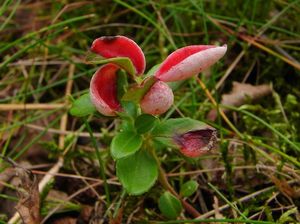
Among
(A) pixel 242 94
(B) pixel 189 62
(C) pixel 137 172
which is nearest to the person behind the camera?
(B) pixel 189 62

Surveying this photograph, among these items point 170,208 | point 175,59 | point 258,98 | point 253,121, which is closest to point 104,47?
point 175,59

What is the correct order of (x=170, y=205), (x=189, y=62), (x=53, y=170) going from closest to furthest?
1. (x=189, y=62)
2. (x=170, y=205)
3. (x=53, y=170)

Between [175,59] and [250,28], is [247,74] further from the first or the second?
[175,59]

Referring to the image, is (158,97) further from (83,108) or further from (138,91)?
(83,108)

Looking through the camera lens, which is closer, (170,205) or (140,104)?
(140,104)

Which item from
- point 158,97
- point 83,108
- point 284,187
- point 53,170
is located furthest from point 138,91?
point 53,170

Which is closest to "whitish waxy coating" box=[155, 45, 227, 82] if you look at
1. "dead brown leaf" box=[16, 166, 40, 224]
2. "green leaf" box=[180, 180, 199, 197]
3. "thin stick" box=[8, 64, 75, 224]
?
"green leaf" box=[180, 180, 199, 197]

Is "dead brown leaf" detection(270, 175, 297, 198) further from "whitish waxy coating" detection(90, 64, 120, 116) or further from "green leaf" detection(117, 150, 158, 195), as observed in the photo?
"whitish waxy coating" detection(90, 64, 120, 116)
